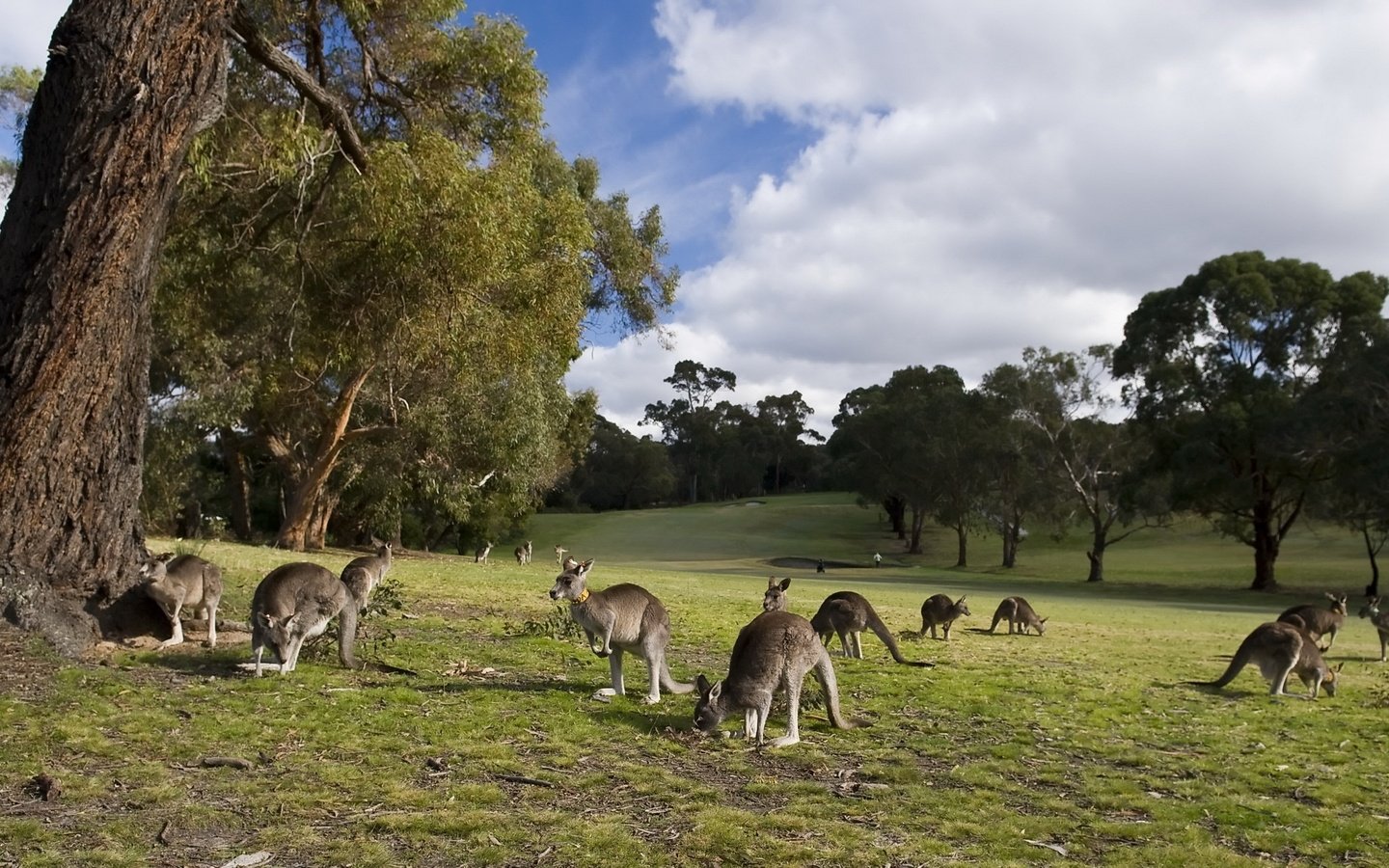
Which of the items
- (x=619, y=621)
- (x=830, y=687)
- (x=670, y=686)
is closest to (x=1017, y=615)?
(x=670, y=686)

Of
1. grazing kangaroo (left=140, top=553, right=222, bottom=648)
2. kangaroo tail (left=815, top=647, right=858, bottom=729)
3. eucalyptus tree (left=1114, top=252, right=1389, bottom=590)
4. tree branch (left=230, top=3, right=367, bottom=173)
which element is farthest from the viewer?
eucalyptus tree (left=1114, top=252, right=1389, bottom=590)

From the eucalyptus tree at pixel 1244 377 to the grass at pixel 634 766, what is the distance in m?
29.5

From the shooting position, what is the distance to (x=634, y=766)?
6.62m

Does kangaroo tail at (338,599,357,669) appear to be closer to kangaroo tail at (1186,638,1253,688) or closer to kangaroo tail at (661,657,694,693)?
kangaroo tail at (661,657,694,693)

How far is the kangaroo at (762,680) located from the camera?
7320 mm

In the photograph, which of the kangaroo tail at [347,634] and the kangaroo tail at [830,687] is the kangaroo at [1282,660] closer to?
the kangaroo tail at [830,687]

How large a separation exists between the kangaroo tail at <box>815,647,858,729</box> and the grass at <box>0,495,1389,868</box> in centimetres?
19

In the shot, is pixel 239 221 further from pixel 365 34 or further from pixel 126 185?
pixel 126 185

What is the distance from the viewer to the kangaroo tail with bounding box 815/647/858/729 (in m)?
7.79

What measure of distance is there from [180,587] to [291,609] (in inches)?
65.6

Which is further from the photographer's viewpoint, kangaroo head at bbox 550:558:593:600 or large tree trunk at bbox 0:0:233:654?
kangaroo head at bbox 550:558:593:600

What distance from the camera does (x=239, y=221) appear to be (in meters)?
14.8

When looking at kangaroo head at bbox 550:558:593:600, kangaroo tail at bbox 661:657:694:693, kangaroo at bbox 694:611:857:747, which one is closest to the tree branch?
kangaroo head at bbox 550:558:593:600

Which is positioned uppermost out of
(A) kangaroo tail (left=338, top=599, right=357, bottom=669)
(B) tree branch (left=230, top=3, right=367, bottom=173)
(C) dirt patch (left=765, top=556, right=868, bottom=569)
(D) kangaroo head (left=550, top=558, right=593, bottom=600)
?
(B) tree branch (left=230, top=3, right=367, bottom=173)
